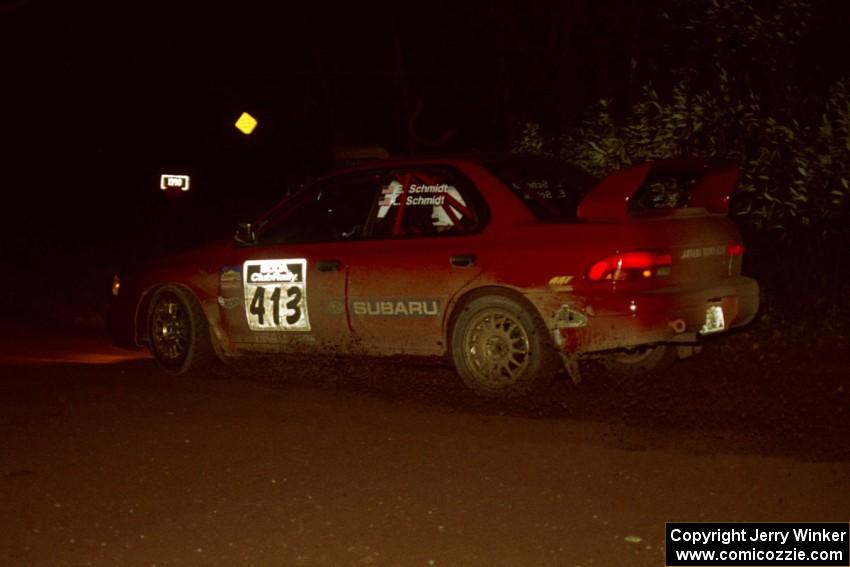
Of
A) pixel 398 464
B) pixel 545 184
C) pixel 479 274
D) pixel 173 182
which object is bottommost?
pixel 398 464

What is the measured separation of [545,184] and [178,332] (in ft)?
10.1

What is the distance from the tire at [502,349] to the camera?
8.26 m

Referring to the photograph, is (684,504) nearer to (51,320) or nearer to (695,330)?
(695,330)

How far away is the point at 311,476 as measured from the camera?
6566 mm

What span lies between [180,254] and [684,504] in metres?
5.28

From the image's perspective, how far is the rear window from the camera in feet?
28.0

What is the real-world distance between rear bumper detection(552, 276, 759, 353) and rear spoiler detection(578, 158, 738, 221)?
509 millimetres

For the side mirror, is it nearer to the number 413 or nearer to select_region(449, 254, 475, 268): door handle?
the number 413

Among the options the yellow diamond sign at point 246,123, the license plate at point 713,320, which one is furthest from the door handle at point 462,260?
the yellow diamond sign at point 246,123

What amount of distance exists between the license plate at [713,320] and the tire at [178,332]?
372 centimetres

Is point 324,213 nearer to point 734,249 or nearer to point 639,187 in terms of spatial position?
point 639,187

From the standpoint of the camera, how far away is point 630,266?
788cm

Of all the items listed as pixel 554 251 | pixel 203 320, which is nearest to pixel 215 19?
pixel 203 320

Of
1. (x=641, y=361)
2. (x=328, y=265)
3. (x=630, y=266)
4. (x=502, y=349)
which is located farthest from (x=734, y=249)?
(x=328, y=265)
